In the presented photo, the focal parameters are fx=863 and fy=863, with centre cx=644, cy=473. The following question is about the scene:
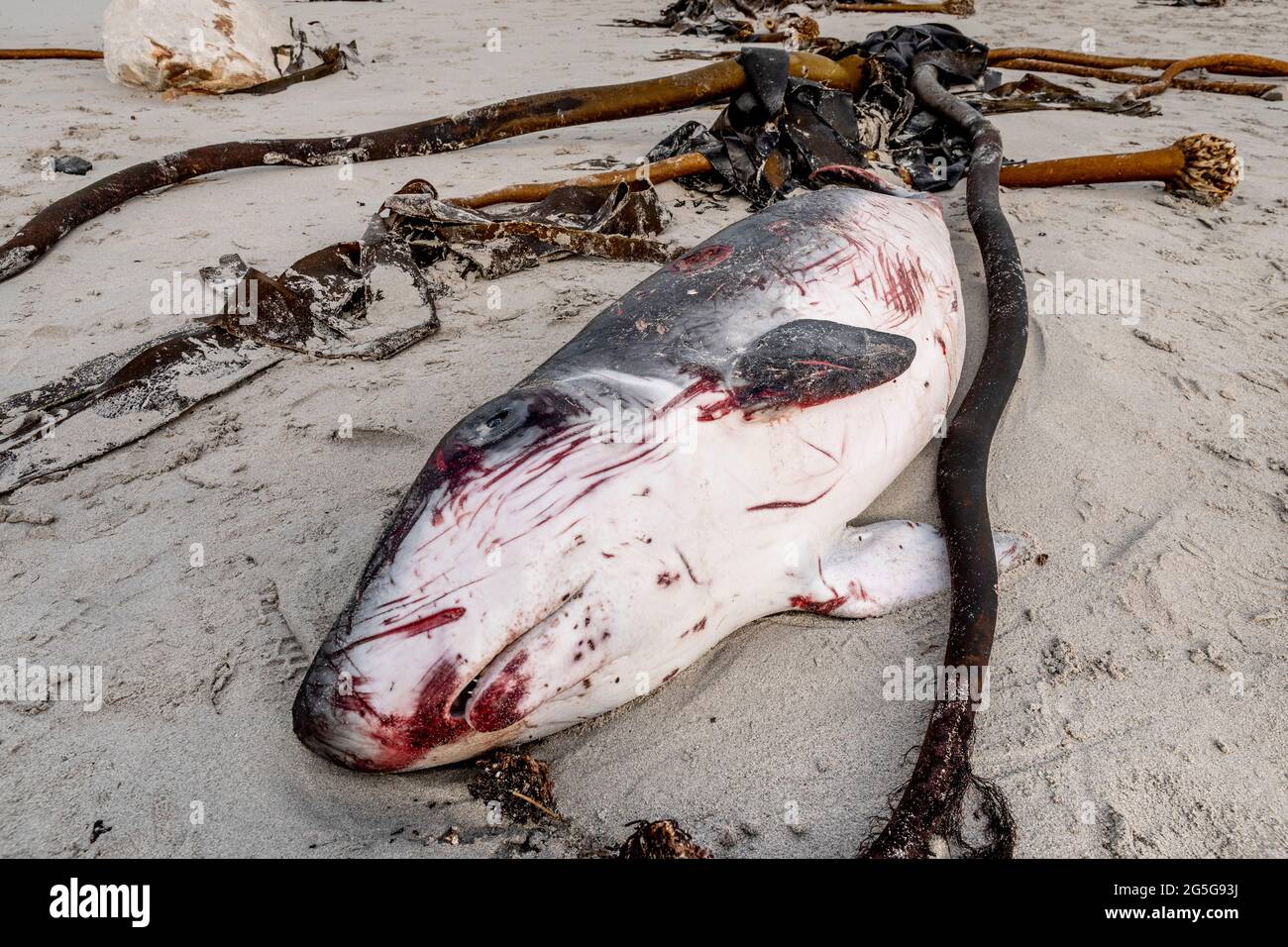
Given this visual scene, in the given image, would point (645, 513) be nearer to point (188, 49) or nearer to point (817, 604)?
point (817, 604)

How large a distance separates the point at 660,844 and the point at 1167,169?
5055mm

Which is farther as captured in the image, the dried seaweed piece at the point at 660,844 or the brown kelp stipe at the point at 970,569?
the brown kelp stipe at the point at 970,569

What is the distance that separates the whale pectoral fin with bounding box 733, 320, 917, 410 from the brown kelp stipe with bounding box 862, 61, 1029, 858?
0.48m

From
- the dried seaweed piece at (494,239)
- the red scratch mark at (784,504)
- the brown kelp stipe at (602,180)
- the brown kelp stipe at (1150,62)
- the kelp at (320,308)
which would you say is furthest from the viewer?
the brown kelp stipe at (1150,62)

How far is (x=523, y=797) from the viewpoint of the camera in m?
1.97

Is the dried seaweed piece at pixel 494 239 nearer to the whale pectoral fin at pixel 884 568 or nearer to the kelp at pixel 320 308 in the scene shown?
the kelp at pixel 320 308

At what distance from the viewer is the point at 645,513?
207 cm

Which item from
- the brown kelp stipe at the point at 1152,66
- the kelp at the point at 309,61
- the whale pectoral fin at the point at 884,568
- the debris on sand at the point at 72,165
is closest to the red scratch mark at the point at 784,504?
the whale pectoral fin at the point at 884,568

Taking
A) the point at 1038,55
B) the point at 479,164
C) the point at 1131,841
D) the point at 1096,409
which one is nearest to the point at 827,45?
the point at 1038,55

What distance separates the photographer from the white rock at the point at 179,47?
24.8 feet

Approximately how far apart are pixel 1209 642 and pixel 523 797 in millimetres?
1896

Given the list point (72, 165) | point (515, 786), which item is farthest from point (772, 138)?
point (72, 165)

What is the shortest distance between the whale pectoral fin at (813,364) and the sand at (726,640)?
2.06 feet

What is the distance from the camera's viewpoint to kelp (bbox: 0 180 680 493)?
3.25 m
